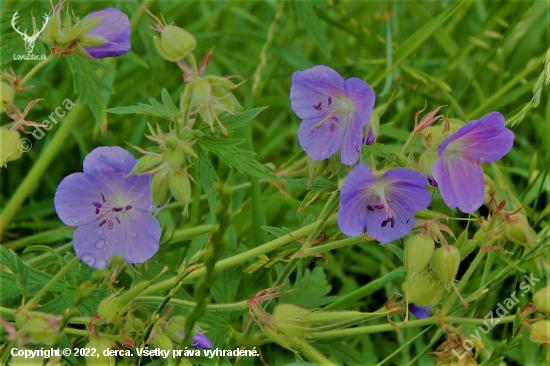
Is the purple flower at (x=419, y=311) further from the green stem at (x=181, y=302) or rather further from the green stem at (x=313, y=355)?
the green stem at (x=181, y=302)

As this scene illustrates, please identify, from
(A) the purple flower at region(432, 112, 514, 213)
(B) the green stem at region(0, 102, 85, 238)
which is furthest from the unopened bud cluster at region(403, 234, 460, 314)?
(B) the green stem at region(0, 102, 85, 238)

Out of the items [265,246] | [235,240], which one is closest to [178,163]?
[265,246]

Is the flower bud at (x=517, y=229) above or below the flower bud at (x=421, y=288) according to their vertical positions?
above

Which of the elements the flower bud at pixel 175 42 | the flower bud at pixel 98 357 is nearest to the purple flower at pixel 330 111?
the flower bud at pixel 175 42

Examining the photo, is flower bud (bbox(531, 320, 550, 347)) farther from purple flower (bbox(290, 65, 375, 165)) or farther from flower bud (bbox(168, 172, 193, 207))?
flower bud (bbox(168, 172, 193, 207))

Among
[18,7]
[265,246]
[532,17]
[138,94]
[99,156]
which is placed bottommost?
[265,246]

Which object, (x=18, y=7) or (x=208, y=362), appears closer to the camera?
(x=208, y=362)

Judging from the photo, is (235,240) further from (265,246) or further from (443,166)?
(443,166)
